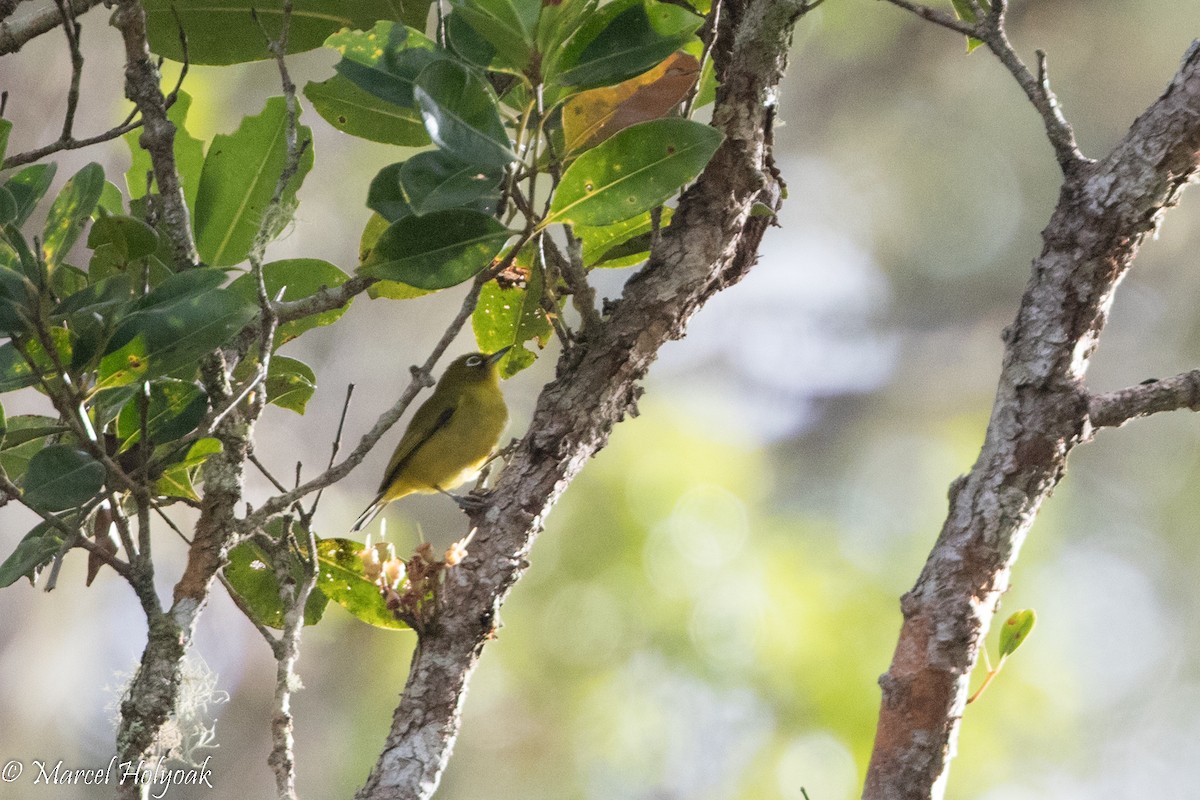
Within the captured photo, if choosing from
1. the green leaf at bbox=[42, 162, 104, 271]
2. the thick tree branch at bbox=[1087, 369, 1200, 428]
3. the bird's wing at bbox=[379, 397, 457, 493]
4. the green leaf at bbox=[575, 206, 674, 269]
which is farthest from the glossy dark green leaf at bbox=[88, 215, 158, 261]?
the bird's wing at bbox=[379, 397, 457, 493]

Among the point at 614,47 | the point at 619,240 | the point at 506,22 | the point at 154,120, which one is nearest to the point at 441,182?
the point at 506,22

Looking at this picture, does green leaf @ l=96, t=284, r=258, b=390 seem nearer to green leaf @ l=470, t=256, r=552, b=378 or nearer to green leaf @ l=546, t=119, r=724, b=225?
green leaf @ l=546, t=119, r=724, b=225

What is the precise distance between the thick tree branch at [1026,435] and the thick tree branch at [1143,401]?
0.03ft

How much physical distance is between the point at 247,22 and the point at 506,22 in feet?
2.48

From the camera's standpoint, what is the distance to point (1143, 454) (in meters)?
8.57

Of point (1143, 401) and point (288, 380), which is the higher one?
point (1143, 401)

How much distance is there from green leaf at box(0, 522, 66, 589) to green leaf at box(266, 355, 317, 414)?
477 millimetres

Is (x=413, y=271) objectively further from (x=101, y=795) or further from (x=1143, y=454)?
(x=1143, y=454)

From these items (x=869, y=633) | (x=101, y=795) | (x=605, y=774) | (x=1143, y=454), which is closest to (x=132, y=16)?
(x=869, y=633)

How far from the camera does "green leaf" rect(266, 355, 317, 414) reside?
78.4 inches

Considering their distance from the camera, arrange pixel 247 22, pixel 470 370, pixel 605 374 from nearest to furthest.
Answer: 1. pixel 605 374
2. pixel 247 22
3. pixel 470 370

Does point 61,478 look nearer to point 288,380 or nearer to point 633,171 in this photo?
point 288,380

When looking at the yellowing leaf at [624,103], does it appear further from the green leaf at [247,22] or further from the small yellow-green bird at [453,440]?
the small yellow-green bird at [453,440]

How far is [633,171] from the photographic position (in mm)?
1499
